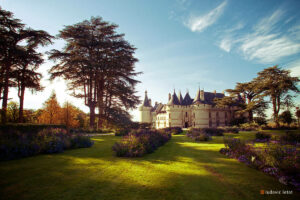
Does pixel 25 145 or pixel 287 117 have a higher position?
pixel 287 117

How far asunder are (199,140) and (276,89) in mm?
23116

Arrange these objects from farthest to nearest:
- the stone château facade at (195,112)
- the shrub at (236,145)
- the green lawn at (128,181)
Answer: the stone château facade at (195,112)
the shrub at (236,145)
the green lawn at (128,181)

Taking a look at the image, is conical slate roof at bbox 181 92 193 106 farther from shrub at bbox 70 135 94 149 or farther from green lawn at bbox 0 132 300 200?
green lawn at bbox 0 132 300 200

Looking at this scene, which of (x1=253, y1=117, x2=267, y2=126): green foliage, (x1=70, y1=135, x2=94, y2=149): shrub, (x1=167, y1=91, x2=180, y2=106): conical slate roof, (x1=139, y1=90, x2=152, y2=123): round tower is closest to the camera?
(x1=70, y1=135, x2=94, y2=149): shrub

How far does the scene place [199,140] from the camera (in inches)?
526

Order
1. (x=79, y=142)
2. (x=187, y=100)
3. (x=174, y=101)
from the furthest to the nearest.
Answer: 1. (x=187, y=100)
2. (x=174, y=101)
3. (x=79, y=142)

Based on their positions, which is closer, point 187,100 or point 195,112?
point 195,112

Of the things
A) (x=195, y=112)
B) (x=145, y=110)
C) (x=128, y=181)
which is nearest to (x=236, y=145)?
(x=128, y=181)

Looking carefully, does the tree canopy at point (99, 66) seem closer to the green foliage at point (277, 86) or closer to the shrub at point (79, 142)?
the shrub at point (79, 142)

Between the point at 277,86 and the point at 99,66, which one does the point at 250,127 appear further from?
the point at 99,66

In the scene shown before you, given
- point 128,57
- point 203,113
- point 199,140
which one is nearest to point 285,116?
point 203,113

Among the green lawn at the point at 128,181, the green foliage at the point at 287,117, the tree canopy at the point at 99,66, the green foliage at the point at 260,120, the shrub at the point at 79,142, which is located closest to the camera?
the green lawn at the point at 128,181

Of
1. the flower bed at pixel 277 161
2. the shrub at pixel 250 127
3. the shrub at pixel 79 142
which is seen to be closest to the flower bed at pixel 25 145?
the shrub at pixel 79 142

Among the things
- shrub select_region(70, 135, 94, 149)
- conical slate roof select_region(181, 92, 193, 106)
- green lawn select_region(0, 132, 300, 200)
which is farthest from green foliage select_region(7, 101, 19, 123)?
conical slate roof select_region(181, 92, 193, 106)
